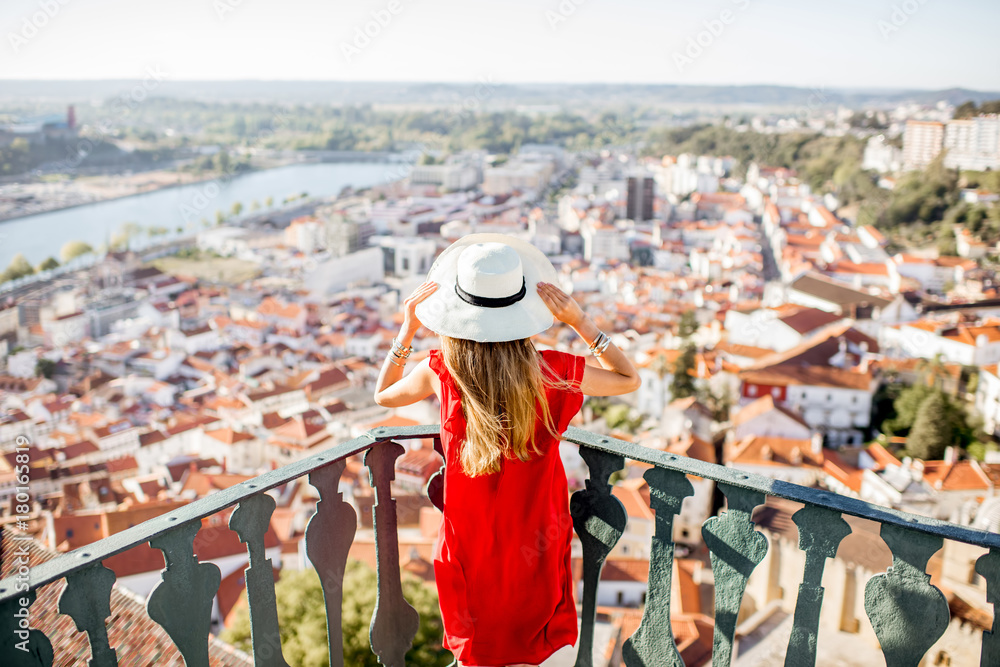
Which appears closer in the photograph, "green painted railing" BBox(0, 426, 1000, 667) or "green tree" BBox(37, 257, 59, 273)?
"green painted railing" BBox(0, 426, 1000, 667)

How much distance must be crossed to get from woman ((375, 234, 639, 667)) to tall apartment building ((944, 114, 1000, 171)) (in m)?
35.5

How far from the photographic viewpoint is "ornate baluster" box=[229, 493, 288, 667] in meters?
1.08

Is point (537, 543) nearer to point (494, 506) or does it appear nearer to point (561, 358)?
point (494, 506)

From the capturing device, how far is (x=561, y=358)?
3.51ft

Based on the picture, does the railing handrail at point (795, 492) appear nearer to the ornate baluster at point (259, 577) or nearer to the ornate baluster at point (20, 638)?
the ornate baluster at point (259, 577)

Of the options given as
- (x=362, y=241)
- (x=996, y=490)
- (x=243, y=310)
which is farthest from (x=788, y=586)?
(x=362, y=241)

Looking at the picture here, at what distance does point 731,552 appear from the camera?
1.07 meters

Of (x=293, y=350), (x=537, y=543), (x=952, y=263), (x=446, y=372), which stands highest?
(x=446, y=372)

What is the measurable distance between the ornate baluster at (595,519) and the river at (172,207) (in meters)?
34.9

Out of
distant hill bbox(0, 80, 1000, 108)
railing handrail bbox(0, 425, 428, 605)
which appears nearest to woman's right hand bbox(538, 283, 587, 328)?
railing handrail bbox(0, 425, 428, 605)

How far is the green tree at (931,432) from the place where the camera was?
36.9 ft

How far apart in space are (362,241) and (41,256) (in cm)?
1337

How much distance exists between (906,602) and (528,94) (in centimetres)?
9071

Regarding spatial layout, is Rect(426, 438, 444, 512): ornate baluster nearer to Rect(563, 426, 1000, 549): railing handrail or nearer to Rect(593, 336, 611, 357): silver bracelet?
Rect(563, 426, 1000, 549): railing handrail
